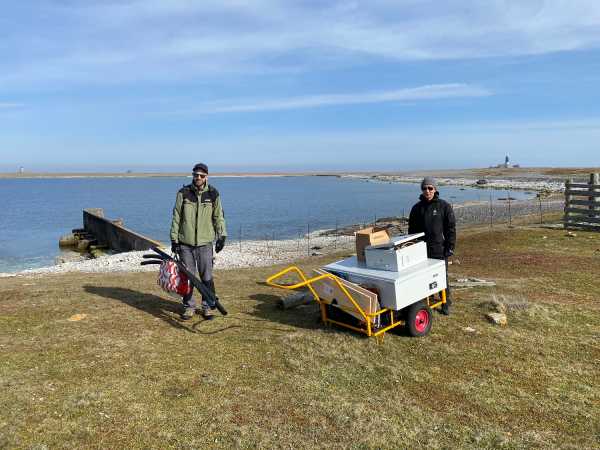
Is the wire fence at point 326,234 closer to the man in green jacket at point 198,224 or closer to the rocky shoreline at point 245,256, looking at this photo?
the rocky shoreline at point 245,256

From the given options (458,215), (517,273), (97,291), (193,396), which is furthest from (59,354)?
(458,215)

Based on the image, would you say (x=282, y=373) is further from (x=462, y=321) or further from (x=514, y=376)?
(x=462, y=321)

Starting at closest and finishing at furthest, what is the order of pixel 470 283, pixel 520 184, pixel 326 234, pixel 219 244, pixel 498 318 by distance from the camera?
pixel 219 244 < pixel 498 318 < pixel 470 283 < pixel 326 234 < pixel 520 184

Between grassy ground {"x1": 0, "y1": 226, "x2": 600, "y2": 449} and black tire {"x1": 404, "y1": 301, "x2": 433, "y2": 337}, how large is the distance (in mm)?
164

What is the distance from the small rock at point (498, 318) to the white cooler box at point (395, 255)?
1747 millimetres

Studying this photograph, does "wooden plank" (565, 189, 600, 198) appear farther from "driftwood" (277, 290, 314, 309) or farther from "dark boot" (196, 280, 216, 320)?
"dark boot" (196, 280, 216, 320)

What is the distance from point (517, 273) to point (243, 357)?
8156mm

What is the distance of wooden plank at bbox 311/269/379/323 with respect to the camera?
629 cm

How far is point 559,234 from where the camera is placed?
16328 mm

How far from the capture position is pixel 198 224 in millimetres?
7074

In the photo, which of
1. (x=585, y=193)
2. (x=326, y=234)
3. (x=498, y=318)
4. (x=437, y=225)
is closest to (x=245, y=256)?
(x=326, y=234)

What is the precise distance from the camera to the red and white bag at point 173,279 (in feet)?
23.0

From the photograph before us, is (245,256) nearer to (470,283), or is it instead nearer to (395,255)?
(470,283)

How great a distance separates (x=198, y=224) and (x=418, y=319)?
12.5 feet
